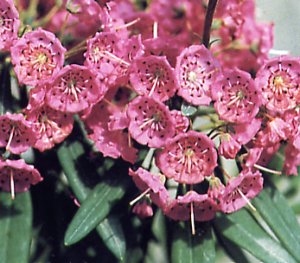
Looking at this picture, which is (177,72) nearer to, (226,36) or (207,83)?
(207,83)

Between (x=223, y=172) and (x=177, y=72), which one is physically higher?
(x=177, y=72)

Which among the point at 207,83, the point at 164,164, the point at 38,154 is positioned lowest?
the point at 38,154

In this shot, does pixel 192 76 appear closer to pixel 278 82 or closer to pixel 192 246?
pixel 278 82

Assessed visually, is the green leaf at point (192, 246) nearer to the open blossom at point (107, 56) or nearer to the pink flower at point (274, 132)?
the pink flower at point (274, 132)

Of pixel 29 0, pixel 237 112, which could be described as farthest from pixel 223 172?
pixel 29 0

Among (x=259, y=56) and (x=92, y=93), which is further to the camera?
(x=259, y=56)

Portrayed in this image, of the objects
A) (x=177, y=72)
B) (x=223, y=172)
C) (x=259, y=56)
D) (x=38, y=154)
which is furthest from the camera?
(x=259, y=56)

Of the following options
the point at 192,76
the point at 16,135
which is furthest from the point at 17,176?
the point at 192,76

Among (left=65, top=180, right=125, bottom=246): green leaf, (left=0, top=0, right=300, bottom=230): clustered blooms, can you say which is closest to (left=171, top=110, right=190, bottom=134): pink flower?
(left=0, top=0, right=300, bottom=230): clustered blooms
